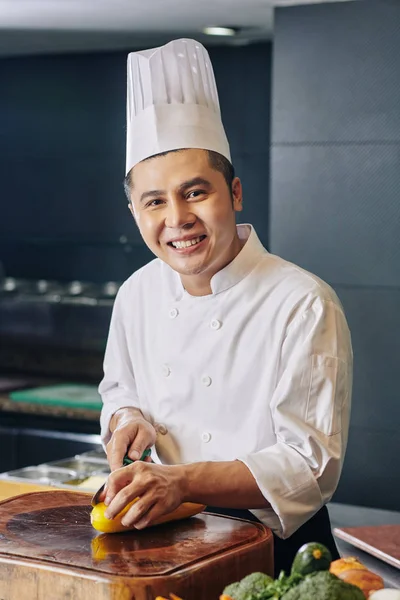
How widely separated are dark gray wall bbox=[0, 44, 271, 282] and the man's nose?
129 inches

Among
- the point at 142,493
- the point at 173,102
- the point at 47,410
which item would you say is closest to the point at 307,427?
the point at 142,493

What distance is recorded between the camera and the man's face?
6.01 feet

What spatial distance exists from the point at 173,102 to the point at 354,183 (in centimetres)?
192

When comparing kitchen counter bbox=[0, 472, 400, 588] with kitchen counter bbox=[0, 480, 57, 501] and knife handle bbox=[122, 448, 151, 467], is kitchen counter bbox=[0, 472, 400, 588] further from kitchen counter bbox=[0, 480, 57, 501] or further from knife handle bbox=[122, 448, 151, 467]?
knife handle bbox=[122, 448, 151, 467]

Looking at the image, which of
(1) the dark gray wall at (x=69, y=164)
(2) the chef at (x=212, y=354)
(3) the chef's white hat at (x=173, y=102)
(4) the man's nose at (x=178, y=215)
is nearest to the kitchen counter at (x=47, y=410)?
(1) the dark gray wall at (x=69, y=164)

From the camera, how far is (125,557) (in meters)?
1.49

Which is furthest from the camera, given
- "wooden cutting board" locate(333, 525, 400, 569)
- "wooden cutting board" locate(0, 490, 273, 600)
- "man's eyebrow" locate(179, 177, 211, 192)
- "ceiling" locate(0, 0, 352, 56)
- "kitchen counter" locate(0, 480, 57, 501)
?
→ "ceiling" locate(0, 0, 352, 56)

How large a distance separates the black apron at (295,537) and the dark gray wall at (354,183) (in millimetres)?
1897

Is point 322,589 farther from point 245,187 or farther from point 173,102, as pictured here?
point 245,187

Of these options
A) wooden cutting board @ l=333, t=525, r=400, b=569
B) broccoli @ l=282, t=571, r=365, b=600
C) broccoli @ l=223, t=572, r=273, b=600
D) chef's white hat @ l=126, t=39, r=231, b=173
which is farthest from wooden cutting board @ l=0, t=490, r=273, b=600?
chef's white hat @ l=126, t=39, r=231, b=173

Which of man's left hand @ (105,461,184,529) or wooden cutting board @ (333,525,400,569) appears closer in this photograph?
man's left hand @ (105,461,184,529)

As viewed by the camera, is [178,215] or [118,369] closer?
[178,215]

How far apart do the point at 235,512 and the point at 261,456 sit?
0.18 metres

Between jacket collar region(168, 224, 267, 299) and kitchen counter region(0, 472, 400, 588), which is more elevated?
jacket collar region(168, 224, 267, 299)
